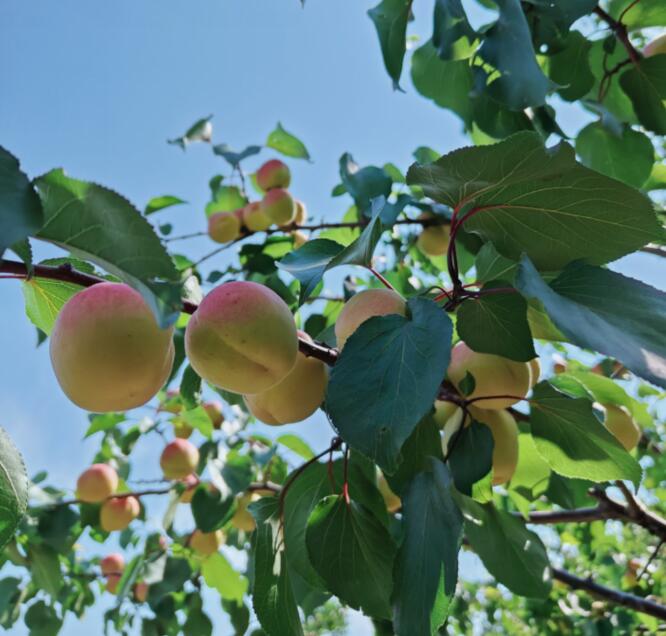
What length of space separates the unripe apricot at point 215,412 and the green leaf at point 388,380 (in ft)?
4.53

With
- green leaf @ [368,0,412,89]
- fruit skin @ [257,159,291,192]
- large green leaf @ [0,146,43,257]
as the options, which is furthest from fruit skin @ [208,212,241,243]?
large green leaf @ [0,146,43,257]

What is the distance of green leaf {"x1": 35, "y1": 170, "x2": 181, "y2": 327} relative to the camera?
1.53 feet

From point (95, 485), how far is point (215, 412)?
0.38 meters

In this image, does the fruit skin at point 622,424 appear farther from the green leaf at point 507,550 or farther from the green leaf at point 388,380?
the green leaf at point 388,380

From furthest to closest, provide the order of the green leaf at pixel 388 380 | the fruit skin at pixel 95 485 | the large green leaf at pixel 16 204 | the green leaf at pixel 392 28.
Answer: the fruit skin at pixel 95 485 < the green leaf at pixel 392 28 < the green leaf at pixel 388 380 < the large green leaf at pixel 16 204

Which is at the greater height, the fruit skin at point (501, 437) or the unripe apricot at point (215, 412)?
the fruit skin at point (501, 437)

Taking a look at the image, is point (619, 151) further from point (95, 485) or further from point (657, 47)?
point (95, 485)

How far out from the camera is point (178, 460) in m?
1.67

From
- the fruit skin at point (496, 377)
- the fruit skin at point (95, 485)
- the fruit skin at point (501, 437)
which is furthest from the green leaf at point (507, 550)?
the fruit skin at point (95, 485)

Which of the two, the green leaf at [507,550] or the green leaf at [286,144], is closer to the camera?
the green leaf at [507,550]

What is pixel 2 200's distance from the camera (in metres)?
0.43

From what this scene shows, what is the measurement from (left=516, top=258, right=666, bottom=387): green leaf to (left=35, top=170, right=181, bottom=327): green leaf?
0.28 metres

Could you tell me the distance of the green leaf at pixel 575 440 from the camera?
814 millimetres

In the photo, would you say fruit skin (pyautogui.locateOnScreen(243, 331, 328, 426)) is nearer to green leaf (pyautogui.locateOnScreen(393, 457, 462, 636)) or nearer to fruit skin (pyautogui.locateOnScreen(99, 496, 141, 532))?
green leaf (pyautogui.locateOnScreen(393, 457, 462, 636))
